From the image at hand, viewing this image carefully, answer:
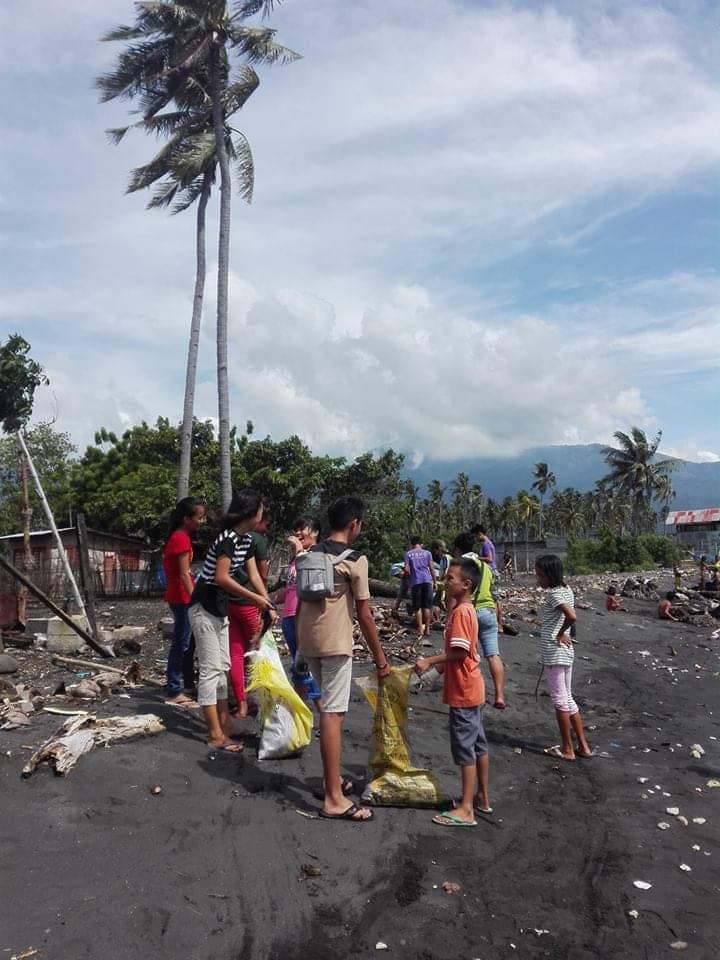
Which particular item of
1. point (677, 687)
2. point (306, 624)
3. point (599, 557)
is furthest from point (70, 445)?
point (306, 624)

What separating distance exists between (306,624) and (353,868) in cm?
130

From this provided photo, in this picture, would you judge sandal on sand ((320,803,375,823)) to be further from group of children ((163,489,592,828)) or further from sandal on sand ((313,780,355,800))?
sandal on sand ((313,780,355,800))

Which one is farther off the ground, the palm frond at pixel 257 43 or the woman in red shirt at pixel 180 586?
the palm frond at pixel 257 43

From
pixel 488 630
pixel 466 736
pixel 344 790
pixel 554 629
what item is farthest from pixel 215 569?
pixel 488 630

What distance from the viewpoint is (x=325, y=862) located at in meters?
3.75

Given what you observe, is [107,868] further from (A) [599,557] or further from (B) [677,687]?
(A) [599,557]

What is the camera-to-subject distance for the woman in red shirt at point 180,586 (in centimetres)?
600

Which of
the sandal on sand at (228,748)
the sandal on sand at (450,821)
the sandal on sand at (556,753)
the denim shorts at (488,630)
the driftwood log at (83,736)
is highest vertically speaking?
the denim shorts at (488,630)

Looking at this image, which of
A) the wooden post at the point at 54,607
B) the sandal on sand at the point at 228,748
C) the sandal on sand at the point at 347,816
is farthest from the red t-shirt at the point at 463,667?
the wooden post at the point at 54,607

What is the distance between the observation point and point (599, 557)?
42.3 m

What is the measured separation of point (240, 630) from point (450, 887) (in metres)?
2.48

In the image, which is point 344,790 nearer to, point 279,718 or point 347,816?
point 347,816

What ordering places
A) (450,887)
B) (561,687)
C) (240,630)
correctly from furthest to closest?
(561,687)
(240,630)
(450,887)

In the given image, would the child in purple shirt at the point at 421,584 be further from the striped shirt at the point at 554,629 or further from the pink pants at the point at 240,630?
the pink pants at the point at 240,630
